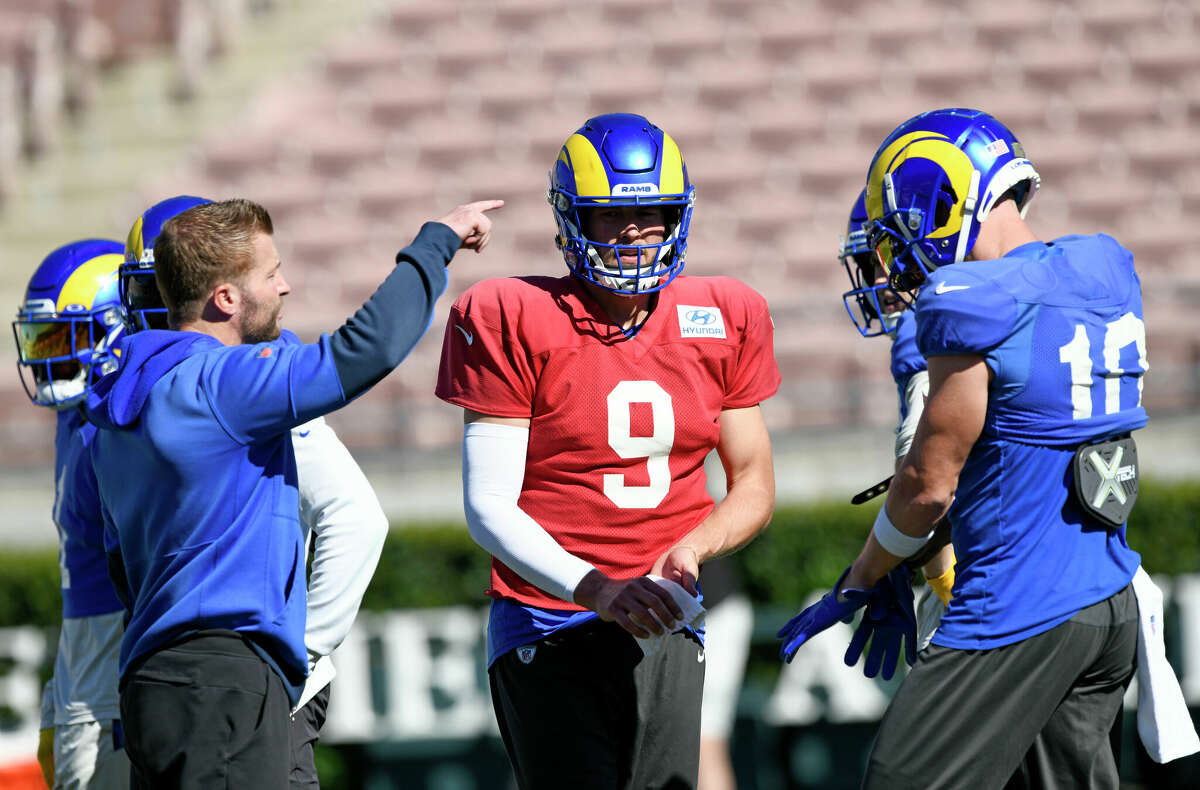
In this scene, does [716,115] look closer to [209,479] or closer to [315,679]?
[315,679]

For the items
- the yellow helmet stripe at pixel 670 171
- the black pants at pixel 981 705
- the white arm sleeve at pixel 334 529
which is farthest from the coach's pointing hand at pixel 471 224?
the black pants at pixel 981 705

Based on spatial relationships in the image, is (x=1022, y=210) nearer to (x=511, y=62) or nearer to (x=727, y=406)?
(x=727, y=406)

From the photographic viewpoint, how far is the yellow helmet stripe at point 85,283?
3.97 metres

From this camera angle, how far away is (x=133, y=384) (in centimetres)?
283

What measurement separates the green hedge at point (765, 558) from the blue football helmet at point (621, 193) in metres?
3.34

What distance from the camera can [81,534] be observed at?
359cm

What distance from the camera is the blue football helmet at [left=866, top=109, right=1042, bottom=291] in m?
2.97

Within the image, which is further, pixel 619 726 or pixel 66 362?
pixel 66 362

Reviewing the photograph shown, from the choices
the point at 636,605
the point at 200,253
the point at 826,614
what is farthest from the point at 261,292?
the point at 826,614

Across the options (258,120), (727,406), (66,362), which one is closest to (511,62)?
(258,120)

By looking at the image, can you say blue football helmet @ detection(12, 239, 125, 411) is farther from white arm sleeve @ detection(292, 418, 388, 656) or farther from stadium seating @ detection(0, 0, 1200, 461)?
stadium seating @ detection(0, 0, 1200, 461)

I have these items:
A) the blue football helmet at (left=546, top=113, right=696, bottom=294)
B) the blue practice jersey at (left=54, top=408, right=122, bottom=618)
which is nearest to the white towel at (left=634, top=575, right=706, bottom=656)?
the blue football helmet at (left=546, top=113, right=696, bottom=294)

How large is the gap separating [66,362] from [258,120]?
905 centimetres

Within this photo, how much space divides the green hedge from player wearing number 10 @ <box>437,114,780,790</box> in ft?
10.6
